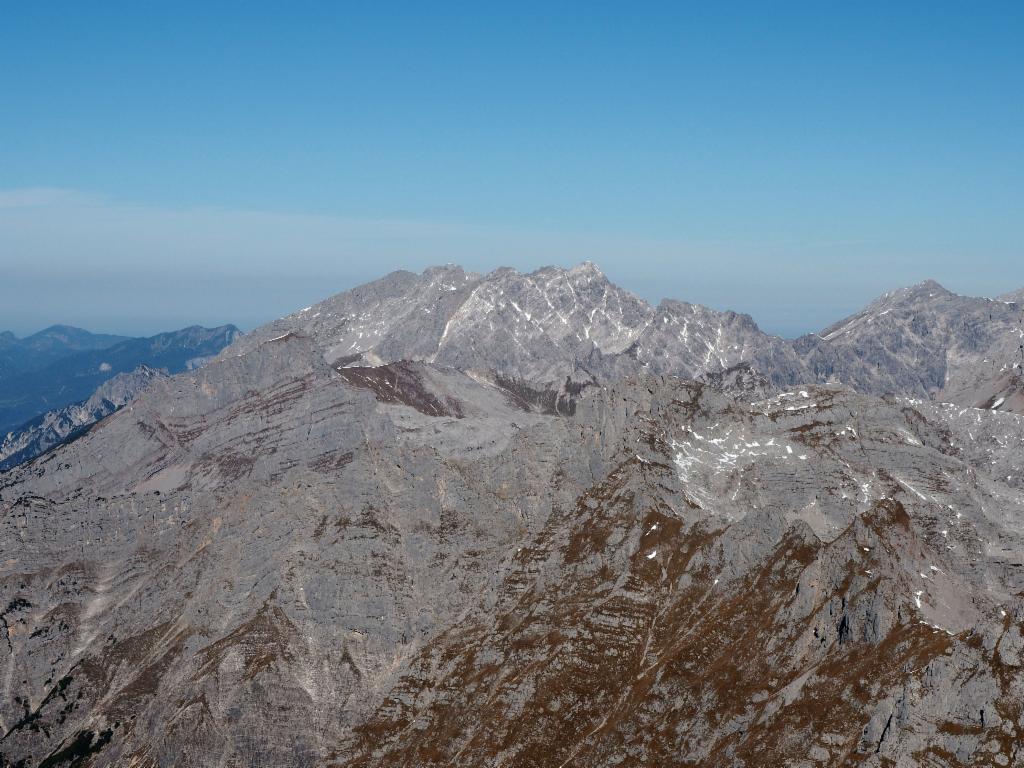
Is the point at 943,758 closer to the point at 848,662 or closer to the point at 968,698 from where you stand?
the point at 968,698

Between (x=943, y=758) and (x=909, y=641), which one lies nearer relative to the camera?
(x=943, y=758)

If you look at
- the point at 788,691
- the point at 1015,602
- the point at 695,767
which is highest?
the point at 1015,602

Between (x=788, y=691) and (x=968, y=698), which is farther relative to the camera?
(x=788, y=691)

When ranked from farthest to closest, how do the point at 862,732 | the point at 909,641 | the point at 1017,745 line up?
the point at 909,641, the point at 862,732, the point at 1017,745

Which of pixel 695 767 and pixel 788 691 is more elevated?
pixel 788 691

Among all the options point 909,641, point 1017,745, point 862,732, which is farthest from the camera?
point 909,641

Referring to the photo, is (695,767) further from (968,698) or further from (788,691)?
(968,698)

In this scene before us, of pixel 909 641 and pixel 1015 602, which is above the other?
pixel 1015 602

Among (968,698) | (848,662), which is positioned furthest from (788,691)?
(968,698)

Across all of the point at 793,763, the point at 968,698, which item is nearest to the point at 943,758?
the point at 968,698
